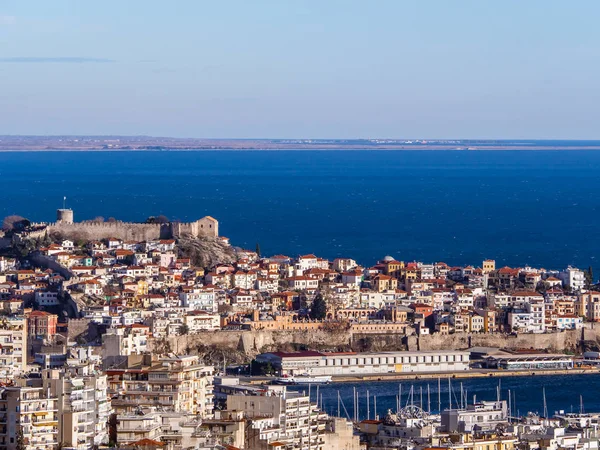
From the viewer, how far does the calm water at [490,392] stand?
3980 centimetres

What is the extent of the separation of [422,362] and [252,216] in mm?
43759

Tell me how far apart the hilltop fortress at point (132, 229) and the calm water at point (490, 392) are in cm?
1751

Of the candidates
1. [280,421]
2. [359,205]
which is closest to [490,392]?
[280,421]

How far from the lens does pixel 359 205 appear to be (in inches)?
4092

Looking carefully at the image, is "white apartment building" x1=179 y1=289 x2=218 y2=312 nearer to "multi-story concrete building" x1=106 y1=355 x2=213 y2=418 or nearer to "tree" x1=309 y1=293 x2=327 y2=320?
"tree" x1=309 y1=293 x2=327 y2=320

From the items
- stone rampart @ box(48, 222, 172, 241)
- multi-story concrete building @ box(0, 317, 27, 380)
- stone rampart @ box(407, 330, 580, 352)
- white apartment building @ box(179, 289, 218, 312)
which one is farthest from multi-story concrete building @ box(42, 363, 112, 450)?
stone rampart @ box(48, 222, 172, 241)

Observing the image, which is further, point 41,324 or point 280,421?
point 41,324

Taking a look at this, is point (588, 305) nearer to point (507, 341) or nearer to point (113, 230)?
point (507, 341)

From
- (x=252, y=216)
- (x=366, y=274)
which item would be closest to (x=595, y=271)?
(x=366, y=274)

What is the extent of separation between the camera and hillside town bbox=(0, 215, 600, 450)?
25.5 meters

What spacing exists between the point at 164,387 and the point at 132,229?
1316 inches

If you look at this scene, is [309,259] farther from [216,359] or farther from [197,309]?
[216,359]

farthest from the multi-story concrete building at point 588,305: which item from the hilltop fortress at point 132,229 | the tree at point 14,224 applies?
the tree at point 14,224

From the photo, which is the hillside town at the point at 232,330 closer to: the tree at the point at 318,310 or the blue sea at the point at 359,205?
the tree at the point at 318,310
